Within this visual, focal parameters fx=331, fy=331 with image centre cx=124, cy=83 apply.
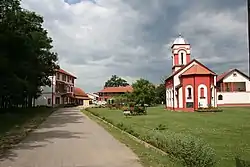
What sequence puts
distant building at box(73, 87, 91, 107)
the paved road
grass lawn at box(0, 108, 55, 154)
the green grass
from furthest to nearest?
distant building at box(73, 87, 91, 107) < grass lawn at box(0, 108, 55, 154) < the paved road < the green grass

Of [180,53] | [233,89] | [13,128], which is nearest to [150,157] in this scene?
[13,128]

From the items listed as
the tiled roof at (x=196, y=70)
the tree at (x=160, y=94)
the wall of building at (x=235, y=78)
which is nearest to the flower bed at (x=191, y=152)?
the tiled roof at (x=196, y=70)

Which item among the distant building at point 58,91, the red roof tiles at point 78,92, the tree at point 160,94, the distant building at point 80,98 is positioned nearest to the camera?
the distant building at point 58,91

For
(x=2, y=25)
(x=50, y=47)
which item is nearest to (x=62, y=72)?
(x=50, y=47)

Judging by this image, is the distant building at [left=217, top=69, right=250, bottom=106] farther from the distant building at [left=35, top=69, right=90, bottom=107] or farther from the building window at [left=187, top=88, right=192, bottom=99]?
the distant building at [left=35, top=69, right=90, bottom=107]

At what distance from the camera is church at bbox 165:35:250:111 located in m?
50.2

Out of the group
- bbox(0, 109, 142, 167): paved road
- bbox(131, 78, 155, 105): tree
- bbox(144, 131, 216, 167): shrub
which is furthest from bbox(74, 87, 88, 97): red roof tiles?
bbox(144, 131, 216, 167): shrub

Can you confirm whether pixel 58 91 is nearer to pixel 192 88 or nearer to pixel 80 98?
pixel 80 98

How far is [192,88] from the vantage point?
50.7 metres

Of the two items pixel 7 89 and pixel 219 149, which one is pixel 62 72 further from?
pixel 219 149

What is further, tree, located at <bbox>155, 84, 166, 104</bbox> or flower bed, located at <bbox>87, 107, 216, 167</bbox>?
tree, located at <bbox>155, 84, 166, 104</bbox>

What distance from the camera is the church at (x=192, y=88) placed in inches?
1975

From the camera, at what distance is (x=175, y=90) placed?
179 feet

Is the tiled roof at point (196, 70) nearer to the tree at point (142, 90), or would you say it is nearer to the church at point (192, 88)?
the church at point (192, 88)
